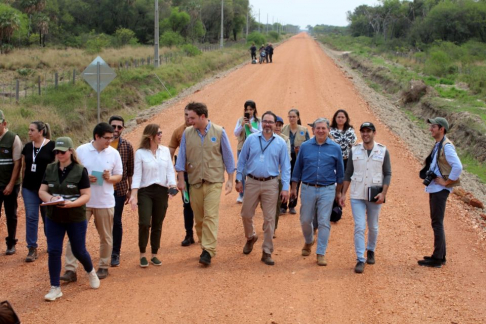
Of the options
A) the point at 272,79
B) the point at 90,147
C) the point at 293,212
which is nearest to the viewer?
the point at 90,147

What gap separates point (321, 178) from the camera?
7570mm

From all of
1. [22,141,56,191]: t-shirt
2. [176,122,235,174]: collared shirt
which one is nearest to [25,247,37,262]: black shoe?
[22,141,56,191]: t-shirt

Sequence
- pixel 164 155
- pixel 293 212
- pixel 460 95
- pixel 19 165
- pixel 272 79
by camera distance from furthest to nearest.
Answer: pixel 272 79 → pixel 460 95 → pixel 293 212 → pixel 19 165 → pixel 164 155

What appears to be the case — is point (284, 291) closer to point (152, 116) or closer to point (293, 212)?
point (293, 212)

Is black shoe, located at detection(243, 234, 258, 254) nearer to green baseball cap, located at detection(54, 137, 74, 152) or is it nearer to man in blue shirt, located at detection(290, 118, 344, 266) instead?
man in blue shirt, located at detection(290, 118, 344, 266)

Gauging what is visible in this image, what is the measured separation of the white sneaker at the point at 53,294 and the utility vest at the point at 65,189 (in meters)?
0.80

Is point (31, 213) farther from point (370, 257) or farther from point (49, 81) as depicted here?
point (49, 81)

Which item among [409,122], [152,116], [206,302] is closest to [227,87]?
[152,116]

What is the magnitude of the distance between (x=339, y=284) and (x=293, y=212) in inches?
131

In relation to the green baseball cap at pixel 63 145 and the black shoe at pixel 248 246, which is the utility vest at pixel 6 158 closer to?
the green baseball cap at pixel 63 145

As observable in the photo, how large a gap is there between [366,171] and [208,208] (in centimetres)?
221

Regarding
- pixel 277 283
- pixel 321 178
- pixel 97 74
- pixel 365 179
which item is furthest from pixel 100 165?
pixel 97 74

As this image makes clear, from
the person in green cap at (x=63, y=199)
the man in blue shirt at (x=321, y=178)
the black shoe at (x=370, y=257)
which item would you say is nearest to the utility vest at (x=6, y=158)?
the person in green cap at (x=63, y=199)

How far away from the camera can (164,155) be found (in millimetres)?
7449
